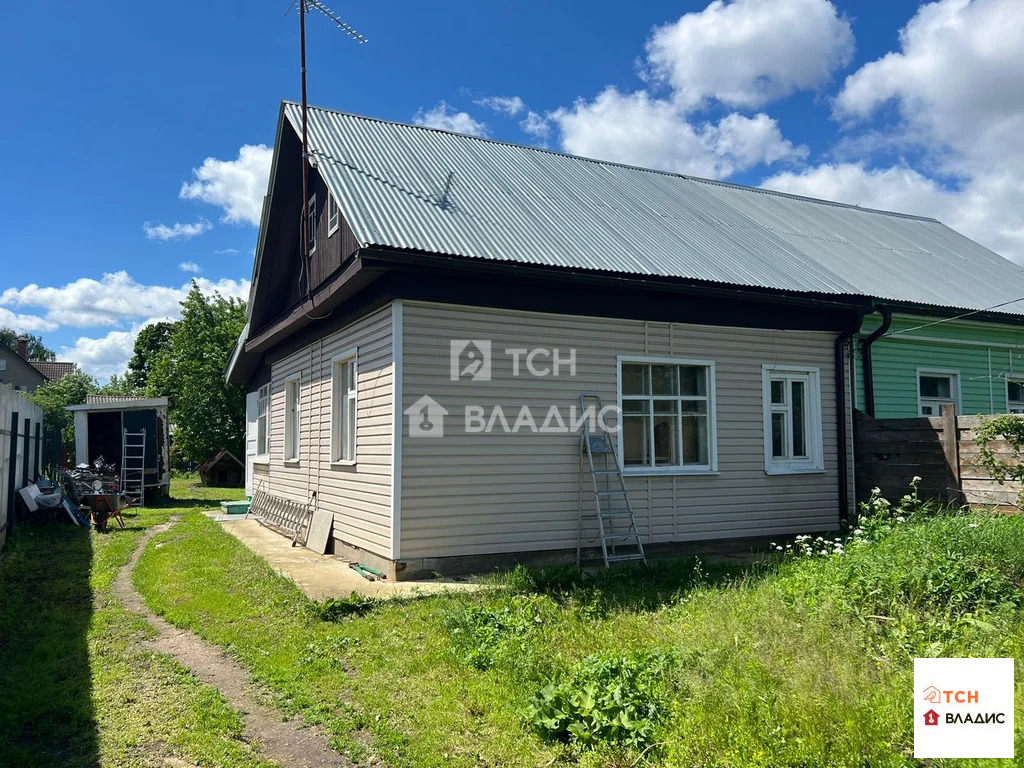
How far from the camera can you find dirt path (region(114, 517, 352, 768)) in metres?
4.27

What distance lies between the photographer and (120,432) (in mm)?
22344

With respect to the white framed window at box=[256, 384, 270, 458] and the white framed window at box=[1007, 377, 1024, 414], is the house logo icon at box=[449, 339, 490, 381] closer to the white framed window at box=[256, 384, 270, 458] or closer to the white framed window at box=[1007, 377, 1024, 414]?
the white framed window at box=[256, 384, 270, 458]

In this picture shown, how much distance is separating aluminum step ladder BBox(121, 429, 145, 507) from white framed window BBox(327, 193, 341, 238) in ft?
43.0

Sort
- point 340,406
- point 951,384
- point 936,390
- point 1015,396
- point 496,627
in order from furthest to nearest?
point 1015,396 → point 951,384 → point 936,390 → point 340,406 → point 496,627

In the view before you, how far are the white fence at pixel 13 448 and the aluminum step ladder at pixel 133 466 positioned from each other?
3.24 metres

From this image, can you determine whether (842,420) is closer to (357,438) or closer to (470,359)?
(470,359)

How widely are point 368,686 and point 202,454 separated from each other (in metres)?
26.8

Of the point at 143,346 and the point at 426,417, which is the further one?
the point at 143,346

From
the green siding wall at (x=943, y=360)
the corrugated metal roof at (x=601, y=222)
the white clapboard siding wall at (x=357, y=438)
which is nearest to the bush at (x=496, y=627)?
the white clapboard siding wall at (x=357, y=438)

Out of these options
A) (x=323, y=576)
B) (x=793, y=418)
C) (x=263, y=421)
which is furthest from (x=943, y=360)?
(x=263, y=421)

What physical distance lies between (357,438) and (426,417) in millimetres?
1671

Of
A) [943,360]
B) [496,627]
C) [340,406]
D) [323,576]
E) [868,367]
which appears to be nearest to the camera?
[496,627]

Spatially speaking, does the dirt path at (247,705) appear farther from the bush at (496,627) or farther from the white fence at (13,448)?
the white fence at (13,448)

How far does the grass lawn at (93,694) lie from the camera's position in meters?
4.29
